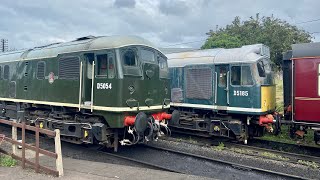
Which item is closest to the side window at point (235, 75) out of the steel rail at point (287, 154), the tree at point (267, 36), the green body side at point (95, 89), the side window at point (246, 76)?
the side window at point (246, 76)

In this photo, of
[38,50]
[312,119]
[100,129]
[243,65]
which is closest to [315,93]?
[312,119]

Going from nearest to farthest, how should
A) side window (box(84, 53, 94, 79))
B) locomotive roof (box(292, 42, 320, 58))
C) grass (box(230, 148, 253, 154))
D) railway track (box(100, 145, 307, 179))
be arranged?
railway track (box(100, 145, 307, 179)), side window (box(84, 53, 94, 79)), locomotive roof (box(292, 42, 320, 58)), grass (box(230, 148, 253, 154))

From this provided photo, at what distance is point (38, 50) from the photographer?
1244 centimetres

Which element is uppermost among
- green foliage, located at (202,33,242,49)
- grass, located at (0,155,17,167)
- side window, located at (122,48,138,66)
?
green foliage, located at (202,33,242,49)

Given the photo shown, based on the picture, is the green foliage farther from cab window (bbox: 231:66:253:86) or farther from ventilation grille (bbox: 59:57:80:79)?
ventilation grille (bbox: 59:57:80:79)

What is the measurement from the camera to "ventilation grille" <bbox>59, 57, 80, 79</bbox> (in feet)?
32.8

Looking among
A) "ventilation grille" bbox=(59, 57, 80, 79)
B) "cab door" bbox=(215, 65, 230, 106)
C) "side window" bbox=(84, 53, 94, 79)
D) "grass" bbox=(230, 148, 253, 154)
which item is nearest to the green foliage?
"cab door" bbox=(215, 65, 230, 106)

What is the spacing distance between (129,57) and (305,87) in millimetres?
5679

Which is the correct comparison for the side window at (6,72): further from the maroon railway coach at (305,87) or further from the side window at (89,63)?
the maroon railway coach at (305,87)

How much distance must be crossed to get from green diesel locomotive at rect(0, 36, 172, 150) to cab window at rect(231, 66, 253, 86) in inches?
105

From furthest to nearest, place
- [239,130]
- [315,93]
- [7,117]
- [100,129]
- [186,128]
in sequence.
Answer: [7,117] → [186,128] → [239,130] → [315,93] → [100,129]

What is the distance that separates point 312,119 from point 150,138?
5.16 meters

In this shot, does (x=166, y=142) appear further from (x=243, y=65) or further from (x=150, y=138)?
(x=243, y=65)

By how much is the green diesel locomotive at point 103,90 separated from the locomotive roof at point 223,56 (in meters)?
2.44
